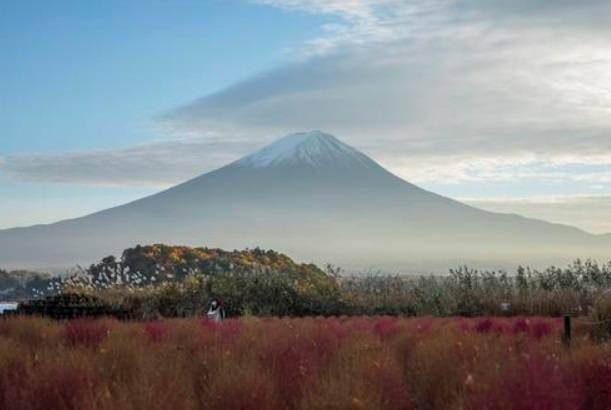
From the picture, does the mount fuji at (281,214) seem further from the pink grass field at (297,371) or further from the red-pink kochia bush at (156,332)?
the pink grass field at (297,371)

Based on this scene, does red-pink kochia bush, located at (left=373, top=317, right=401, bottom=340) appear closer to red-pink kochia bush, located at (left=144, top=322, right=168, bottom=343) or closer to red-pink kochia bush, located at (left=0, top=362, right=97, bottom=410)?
red-pink kochia bush, located at (left=144, top=322, right=168, bottom=343)

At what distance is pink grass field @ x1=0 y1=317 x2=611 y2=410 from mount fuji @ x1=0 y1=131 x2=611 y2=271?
120173 millimetres

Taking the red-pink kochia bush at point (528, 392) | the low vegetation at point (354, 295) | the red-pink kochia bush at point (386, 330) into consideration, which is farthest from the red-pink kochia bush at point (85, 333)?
the low vegetation at point (354, 295)

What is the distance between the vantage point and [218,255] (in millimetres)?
33156

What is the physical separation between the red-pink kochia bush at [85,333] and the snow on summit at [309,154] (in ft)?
393

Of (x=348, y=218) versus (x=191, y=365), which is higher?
(x=348, y=218)

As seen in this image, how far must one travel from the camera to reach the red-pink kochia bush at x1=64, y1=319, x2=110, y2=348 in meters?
10.2

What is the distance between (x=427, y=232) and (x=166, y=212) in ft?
209

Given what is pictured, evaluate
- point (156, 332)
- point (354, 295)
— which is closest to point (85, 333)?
point (156, 332)

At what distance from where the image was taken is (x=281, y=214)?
498ft

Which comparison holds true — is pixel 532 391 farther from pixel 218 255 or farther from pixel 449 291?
pixel 218 255

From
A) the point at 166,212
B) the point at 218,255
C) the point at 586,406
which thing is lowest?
the point at 586,406

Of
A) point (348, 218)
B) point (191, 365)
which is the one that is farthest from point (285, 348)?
point (348, 218)

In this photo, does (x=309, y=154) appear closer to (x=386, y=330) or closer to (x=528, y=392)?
(x=386, y=330)
